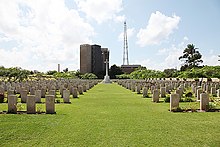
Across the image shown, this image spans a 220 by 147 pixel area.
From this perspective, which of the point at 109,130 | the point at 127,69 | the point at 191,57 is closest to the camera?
the point at 109,130

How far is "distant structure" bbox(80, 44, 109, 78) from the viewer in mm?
121488

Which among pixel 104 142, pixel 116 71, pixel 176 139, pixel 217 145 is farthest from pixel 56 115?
pixel 116 71

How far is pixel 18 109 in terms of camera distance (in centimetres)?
1358

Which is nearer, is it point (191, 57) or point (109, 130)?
point (109, 130)

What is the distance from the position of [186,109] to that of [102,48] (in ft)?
376

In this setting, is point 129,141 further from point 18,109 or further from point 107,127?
point 18,109

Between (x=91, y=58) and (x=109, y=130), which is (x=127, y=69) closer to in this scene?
(x=91, y=58)

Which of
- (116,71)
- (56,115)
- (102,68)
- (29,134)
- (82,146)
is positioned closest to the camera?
(82,146)

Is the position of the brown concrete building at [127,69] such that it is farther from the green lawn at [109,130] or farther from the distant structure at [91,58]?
the green lawn at [109,130]

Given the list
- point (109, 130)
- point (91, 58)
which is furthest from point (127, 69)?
point (109, 130)

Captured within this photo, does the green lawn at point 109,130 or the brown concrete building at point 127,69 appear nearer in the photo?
the green lawn at point 109,130

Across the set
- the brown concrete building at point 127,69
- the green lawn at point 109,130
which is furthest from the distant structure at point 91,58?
the green lawn at point 109,130

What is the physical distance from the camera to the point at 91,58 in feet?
400

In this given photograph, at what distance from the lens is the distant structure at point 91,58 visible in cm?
12149
